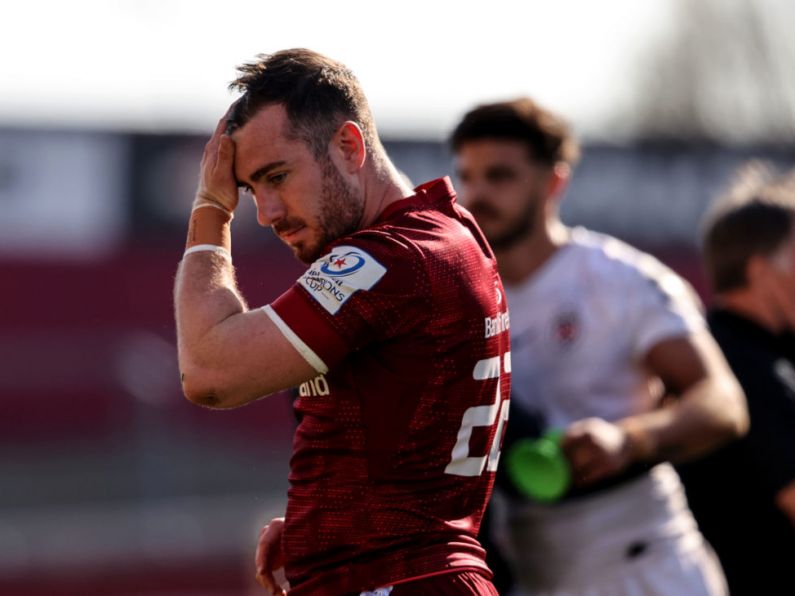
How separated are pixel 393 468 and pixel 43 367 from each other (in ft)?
47.4

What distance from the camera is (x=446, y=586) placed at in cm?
335

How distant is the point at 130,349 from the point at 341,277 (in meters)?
13.3

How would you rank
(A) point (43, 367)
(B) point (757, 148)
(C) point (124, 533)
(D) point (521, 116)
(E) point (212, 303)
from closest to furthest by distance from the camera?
(E) point (212, 303) < (D) point (521, 116) < (C) point (124, 533) < (A) point (43, 367) < (B) point (757, 148)

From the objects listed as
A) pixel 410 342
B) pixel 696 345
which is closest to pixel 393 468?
pixel 410 342

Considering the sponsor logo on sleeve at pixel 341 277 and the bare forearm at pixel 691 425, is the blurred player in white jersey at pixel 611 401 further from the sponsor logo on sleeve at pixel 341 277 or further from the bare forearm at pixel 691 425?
the sponsor logo on sleeve at pixel 341 277

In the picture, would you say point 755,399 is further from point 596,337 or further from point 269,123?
point 269,123

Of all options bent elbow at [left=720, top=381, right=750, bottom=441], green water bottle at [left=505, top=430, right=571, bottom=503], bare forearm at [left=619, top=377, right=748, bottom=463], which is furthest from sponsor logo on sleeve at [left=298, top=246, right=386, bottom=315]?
bent elbow at [left=720, top=381, right=750, bottom=441]

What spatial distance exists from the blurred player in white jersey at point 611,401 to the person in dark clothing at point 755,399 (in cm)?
10

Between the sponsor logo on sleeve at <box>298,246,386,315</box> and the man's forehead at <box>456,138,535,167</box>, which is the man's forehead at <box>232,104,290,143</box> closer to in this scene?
the sponsor logo on sleeve at <box>298,246,386,315</box>

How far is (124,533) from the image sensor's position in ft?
49.1

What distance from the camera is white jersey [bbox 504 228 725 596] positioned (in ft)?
16.8

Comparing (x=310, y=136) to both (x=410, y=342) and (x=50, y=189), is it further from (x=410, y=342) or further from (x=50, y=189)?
(x=50, y=189)

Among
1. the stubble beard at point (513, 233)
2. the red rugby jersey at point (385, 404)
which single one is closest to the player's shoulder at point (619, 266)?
the stubble beard at point (513, 233)

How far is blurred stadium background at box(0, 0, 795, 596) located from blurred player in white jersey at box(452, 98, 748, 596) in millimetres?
9147
